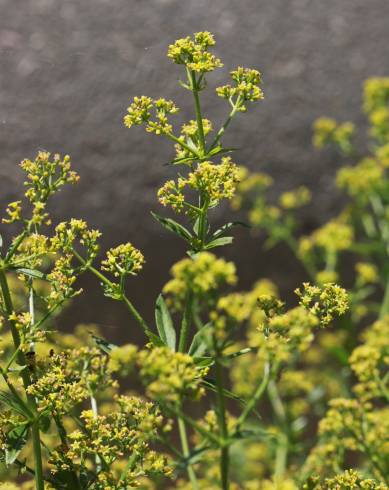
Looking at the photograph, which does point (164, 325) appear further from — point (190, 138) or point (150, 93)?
point (150, 93)

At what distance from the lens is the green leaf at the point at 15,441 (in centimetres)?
122

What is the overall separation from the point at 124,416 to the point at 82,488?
0.48 feet

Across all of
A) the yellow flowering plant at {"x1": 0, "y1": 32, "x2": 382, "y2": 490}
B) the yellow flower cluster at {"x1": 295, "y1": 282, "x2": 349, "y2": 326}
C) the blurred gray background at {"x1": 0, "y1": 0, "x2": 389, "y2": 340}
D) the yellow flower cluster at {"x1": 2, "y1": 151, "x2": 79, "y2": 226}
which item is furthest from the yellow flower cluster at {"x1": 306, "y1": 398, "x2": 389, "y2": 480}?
the blurred gray background at {"x1": 0, "y1": 0, "x2": 389, "y2": 340}

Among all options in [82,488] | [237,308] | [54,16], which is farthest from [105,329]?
[237,308]

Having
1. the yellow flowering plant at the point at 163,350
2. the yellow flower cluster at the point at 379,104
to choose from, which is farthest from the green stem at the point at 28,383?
the yellow flower cluster at the point at 379,104

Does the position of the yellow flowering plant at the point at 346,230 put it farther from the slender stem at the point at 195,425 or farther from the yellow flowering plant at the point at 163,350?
the slender stem at the point at 195,425

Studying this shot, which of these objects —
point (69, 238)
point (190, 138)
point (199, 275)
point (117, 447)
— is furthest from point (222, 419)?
point (190, 138)

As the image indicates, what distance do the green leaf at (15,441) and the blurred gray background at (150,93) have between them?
0.93 metres

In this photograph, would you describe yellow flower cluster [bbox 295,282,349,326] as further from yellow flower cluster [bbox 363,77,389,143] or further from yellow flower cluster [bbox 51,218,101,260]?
yellow flower cluster [bbox 363,77,389,143]

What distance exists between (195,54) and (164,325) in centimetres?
43

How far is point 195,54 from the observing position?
132cm

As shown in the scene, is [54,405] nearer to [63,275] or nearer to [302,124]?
[63,275]

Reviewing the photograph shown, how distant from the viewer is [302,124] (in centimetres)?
268

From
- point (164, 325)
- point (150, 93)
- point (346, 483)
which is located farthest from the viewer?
point (150, 93)
